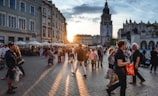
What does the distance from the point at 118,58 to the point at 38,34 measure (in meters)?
46.0

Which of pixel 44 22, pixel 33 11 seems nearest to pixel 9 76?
pixel 33 11

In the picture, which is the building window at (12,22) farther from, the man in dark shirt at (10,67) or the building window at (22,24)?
the man in dark shirt at (10,67)

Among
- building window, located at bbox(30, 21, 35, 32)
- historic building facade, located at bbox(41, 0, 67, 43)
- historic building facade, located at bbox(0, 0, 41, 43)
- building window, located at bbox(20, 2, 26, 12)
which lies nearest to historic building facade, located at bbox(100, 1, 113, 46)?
historic building facade, located at bbox(41, 0, 67, 43)

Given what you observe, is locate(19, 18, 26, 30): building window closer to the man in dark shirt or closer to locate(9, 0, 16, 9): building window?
locate(9, 0, 16, 9): building window

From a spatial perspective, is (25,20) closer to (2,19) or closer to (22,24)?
(22,24)

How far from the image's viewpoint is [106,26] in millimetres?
160750

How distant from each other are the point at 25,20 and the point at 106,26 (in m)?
118

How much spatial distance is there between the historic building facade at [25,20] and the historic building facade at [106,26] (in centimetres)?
9729

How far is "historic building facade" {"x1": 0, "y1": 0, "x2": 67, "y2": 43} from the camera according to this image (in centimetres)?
3972

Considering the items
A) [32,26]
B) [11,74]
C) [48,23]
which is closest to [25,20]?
[32,26]

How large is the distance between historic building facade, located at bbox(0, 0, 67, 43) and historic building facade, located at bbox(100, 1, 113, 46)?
97.3 meters

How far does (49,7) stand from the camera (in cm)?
6034

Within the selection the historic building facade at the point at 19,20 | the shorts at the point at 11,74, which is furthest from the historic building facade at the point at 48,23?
the shorts at the point at 11,74

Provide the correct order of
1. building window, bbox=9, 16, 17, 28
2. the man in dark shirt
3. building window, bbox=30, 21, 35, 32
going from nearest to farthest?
1. the man in dark shirt
2. building window, bbox=9, 16, 17, 28
3. building window, bbox=30, 21, 35, 32
